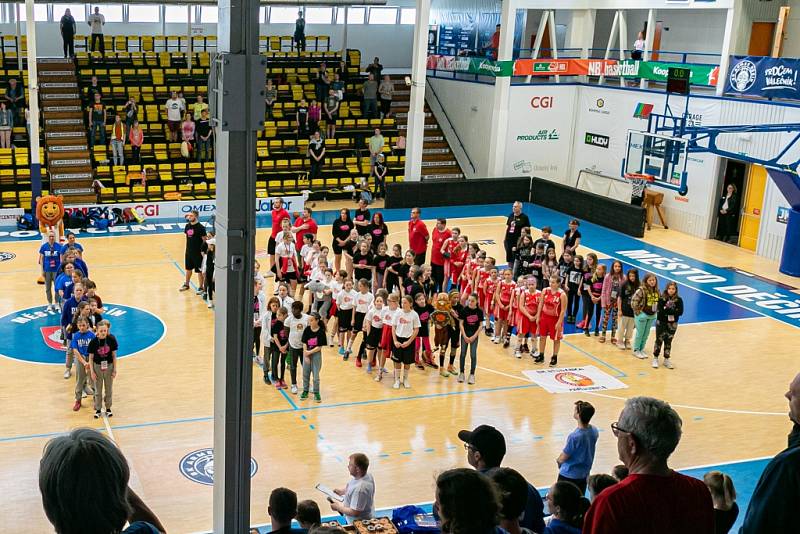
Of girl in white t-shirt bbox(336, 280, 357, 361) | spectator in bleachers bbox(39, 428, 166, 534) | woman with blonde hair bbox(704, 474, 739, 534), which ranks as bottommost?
girl in white t-shirt bbox(336, 280, 357, 361)

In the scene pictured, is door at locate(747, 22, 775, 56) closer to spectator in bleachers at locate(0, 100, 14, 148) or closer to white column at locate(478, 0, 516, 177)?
white column at locate(478, 0, 516, 177)

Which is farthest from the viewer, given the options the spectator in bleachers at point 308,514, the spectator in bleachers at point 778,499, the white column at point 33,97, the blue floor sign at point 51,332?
the white column at point 33,97

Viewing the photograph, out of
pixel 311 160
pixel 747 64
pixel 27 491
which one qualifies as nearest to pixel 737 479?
pixel 27 491

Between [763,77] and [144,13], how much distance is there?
22.8 meters

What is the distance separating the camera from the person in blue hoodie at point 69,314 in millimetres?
14367

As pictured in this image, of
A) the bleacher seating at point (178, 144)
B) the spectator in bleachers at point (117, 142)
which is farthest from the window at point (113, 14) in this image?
the spectator in bleachers at point (117, 142)

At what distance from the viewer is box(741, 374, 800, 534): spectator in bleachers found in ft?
11.7

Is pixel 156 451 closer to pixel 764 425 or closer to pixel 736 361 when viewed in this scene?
pixel 764 425

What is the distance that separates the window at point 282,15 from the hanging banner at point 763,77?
18737 mm

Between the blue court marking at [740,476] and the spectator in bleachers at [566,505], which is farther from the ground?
the spectator in bleachers at [566,505]

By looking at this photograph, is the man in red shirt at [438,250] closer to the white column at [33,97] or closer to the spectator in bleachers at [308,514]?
the white column at [33,97]

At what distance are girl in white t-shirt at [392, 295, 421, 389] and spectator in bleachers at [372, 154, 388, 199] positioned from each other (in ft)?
51.4

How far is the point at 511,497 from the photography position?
16.5ft

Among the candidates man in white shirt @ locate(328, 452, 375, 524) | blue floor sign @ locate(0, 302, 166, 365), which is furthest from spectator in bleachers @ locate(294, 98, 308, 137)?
man in white shirt @ locate(328, 452, 375, 524)
